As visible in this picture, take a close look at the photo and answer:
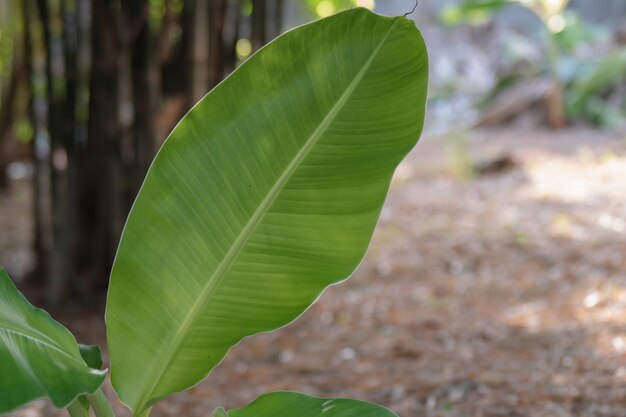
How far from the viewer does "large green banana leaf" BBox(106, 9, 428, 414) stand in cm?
100

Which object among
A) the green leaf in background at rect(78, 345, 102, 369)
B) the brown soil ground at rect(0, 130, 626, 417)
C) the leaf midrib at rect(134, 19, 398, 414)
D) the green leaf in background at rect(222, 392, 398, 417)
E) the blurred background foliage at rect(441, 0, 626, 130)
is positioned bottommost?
the blurred background foliage at rect(441, 0, 626, 130)

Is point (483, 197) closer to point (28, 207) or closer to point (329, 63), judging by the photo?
point (28, 207)

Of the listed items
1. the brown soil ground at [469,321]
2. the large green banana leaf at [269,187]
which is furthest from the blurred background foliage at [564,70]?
the large green banana leaf at [269,187]

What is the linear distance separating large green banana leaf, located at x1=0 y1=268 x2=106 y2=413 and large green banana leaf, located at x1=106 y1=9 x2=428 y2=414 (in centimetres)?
8

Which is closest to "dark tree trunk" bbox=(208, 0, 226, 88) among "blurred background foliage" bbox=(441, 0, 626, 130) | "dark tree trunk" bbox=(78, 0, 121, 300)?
"dark tree trunk" bbox=(78, 0, 121, 300)

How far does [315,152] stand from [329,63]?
0.35ft

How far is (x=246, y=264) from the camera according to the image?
40.9 inches

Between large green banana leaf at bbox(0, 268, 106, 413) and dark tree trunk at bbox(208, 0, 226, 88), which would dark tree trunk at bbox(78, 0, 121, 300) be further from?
large green banana leaf at bbox(0, 268, 106, 413)

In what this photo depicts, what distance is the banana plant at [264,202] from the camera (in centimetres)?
100

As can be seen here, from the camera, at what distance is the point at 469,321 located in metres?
2.43

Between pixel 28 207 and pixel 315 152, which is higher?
pixel 315 152

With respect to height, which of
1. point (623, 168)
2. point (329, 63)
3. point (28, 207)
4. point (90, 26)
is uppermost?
point (329, 63)

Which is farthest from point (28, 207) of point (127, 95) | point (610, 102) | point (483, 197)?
point (610, 102)

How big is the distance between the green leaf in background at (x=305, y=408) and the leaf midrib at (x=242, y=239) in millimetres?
114
